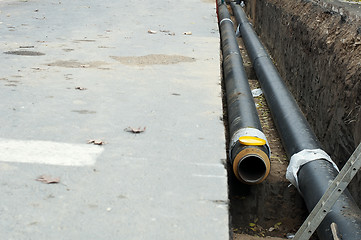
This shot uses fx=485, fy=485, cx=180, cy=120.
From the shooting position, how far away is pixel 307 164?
375cm

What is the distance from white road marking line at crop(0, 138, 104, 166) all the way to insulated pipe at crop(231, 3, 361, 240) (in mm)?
1558

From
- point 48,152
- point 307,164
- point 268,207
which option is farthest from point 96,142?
point 268,207

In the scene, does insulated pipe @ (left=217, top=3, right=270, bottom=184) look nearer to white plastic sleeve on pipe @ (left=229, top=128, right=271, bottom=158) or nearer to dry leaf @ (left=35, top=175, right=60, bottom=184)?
white plastic sleeve on pipe @ (left=229, top=128, right=271, bottom=158)

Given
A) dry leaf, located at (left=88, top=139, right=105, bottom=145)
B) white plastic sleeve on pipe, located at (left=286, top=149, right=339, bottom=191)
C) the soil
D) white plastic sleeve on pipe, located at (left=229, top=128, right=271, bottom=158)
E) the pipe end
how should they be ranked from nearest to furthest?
dry leaf, located at (left=88, top=139, right=105, bottom=145) → the pipe end → white plastic sleeve on pipe, located at (left=229, top=128, right=271, bottom=158) → white plastic sleeve on pipe, located at (left=286, top=149, right=339, bottom=191) → the soil

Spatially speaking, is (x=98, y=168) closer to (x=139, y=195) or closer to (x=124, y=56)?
(x=139, y=195)

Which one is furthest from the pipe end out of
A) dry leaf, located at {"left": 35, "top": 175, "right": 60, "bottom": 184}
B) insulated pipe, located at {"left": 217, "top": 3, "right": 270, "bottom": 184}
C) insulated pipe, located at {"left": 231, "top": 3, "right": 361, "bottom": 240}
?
dry leaf, located at {"left": 35, "top": 175, "right": 60, "bottom": 184}

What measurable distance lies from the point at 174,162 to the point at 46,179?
59cm

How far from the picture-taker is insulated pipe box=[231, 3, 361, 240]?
9.85 ft

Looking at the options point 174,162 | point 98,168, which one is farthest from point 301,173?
point 98,168

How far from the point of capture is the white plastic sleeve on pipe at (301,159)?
377cm

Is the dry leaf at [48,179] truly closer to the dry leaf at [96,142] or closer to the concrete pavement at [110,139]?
the concrete pavement at [110,139]

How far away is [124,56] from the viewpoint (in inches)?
174

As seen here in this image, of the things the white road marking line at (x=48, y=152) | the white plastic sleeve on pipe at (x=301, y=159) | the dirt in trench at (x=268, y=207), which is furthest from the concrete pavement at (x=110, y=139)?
the dirt in trench at (x=268, y=207)

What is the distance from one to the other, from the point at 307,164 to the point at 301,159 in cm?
8
